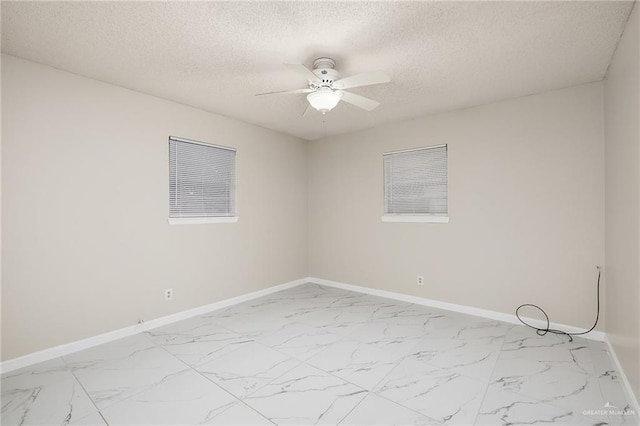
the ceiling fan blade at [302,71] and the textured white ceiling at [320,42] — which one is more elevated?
the textured white ceiling at [320,42]

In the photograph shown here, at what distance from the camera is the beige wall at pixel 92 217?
2.43m

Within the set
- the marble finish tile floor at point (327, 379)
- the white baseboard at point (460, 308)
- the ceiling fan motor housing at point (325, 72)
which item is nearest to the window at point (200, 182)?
the marble finish tile floor at point (327, 379)

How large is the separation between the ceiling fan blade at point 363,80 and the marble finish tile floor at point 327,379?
2.17 meters

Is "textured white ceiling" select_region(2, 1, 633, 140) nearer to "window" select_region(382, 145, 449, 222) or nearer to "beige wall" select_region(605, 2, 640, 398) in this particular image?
"beige wall" select_region(605, 2, 640, 398)

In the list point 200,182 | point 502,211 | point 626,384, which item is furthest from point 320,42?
point 626,384

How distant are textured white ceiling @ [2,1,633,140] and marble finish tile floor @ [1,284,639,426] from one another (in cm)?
243

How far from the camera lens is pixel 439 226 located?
152 inches

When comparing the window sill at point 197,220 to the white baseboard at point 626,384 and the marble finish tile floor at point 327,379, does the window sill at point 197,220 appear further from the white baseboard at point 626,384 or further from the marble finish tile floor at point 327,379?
the white baseboard at point 626,384

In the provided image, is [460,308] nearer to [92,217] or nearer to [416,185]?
[416,185]

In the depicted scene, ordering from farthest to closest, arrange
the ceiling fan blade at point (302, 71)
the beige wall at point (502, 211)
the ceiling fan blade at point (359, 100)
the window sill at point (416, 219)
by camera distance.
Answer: the window sill at point (416, 219)
the beige wall at point (502, 211)
the ceiling fan blade at point (359, 100)
the ceiling fan blade at point (302, 71)

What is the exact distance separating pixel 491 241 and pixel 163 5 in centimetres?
365

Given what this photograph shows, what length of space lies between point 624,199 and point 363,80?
200 centimetres

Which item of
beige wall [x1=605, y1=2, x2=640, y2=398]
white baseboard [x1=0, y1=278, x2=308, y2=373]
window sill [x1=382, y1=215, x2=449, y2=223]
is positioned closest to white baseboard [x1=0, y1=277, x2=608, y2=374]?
white baseboard [x1=0, y1=278, x2=308, y2=373]

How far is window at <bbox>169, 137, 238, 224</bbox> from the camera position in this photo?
348 cm
